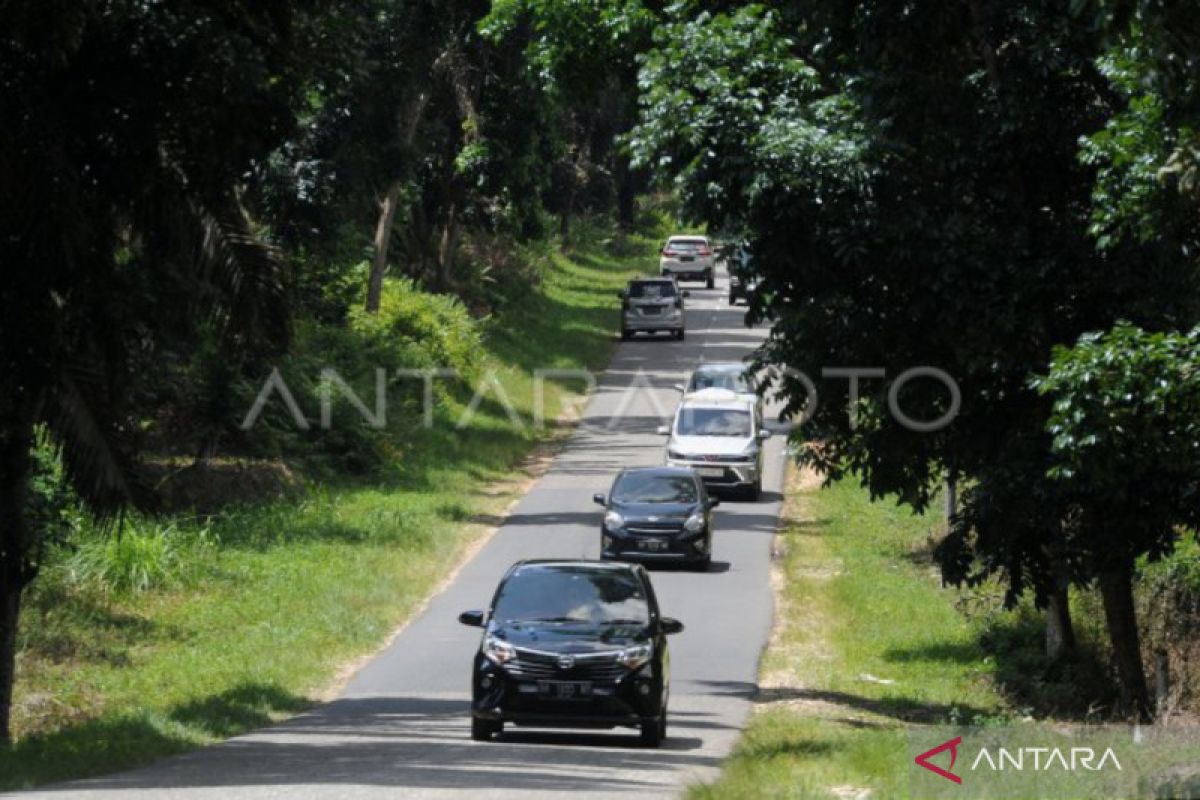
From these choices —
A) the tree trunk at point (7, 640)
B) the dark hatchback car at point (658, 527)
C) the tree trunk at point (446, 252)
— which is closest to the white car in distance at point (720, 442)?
the dark hatchback car at point (658, 527)

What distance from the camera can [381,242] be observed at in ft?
138

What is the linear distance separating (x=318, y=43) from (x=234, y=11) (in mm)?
1410

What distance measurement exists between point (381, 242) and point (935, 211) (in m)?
25.0

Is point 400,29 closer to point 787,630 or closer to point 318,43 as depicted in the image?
point 787,630

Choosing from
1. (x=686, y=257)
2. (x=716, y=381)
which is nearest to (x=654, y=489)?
(x=716, y=381)

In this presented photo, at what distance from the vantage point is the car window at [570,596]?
17.4 m

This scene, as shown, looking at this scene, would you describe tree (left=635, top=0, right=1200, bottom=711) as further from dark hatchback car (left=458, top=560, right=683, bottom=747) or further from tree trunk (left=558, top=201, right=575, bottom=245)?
tree trunk (left=558, top=201, right=575, bottom=245)

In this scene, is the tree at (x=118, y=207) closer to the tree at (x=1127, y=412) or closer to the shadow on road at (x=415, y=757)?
the shadow on road at (x=415, y=757)

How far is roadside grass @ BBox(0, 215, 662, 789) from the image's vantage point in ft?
62.9

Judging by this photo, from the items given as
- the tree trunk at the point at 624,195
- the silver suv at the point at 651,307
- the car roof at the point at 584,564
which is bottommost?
the car roof at the point at 584,564

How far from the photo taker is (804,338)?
62.7ft

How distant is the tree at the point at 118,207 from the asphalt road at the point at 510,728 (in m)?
3.08

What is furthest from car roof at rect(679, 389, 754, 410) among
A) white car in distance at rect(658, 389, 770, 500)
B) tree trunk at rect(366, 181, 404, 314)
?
tree trunk at rect(366, 181, 404, 314)

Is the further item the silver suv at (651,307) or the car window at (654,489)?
the silver suv at (651,307)
